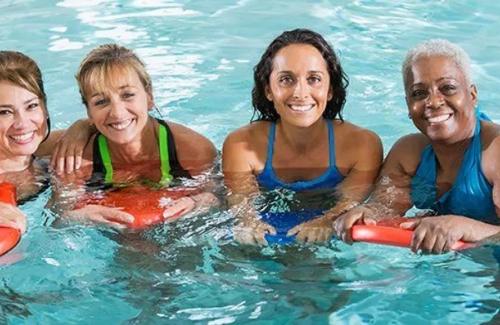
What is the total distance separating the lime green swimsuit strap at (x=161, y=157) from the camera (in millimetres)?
4699

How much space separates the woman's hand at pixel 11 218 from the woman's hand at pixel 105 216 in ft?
1.04

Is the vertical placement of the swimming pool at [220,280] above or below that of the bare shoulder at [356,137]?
below

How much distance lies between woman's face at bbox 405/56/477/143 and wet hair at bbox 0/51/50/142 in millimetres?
1971

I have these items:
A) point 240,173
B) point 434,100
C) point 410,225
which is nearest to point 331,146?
point 240,173

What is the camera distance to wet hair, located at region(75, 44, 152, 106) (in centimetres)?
441

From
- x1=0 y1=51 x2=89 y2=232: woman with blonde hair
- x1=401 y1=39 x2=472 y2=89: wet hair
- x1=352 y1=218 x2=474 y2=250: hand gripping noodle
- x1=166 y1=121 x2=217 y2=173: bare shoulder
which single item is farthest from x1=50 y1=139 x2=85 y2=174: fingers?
x1=401 y1=39 x2=472 y2=89: wet hair

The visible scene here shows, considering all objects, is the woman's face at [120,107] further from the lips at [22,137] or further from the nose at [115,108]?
the lips at [22,137]

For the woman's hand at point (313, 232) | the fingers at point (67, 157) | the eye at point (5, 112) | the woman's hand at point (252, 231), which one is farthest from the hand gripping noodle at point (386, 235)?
the eye at point (5, 112)

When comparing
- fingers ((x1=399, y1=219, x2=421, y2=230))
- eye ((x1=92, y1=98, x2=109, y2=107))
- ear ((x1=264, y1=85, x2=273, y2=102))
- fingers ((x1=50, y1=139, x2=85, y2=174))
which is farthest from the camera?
fingers ((x1=50, y1=139, x2=85, y2=174))

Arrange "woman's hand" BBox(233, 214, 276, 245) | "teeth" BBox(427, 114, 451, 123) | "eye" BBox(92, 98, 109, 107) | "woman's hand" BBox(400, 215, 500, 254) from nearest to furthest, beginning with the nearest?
"woman's hand" BBox(400, 215, 500, 254)
"teeth" BBox(427, 114, 451, 123)
"woman's hand" BBox(233, 214, 276, 245)
"eye" BBox(92, 98, 109, 107)

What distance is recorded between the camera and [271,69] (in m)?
4.48

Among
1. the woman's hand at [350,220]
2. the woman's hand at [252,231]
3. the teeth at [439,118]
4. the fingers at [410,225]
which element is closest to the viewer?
the fingers at [410,225]

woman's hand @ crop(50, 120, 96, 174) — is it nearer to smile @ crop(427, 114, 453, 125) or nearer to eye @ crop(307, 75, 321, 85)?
eye @ crop(307, 75, 321, 85)

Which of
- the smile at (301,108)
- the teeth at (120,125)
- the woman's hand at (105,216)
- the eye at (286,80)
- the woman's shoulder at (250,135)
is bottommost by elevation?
the woman's hand at (105,216)
